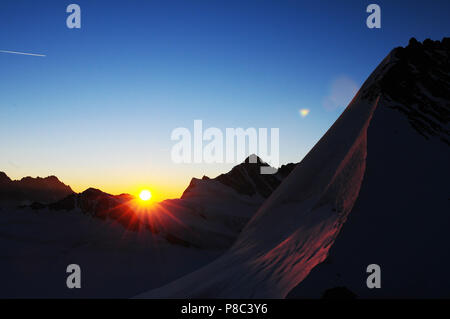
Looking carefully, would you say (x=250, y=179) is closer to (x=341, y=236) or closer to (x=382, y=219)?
(x=382, y=219)

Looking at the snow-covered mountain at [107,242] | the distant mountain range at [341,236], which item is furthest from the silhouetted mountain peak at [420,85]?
the snow-covered mountain at [107,242]

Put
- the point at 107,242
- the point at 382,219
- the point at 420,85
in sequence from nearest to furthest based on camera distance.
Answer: the point at 382,219 → the point at 420,85 → the point at 107,242

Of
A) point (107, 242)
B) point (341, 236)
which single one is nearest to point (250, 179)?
point (107, 242)

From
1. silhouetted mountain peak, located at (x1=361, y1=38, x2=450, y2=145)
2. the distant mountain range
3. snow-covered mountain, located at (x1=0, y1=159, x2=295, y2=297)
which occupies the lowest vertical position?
snow-covered mountain, located at (x1=0, y1=159, x2=295, y2=297)

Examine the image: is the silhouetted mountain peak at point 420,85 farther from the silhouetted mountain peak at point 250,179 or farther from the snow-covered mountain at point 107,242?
the silhouetted mountain peak at point 250,179

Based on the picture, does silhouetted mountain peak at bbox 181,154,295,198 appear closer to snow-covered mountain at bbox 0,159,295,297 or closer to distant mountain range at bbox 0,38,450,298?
snow-covered mountain at bbox 0,159,295,297

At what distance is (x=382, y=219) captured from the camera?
14492 millimetres

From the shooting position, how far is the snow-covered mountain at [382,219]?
1236 centimetres

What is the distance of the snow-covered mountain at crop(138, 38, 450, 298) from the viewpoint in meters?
12.4

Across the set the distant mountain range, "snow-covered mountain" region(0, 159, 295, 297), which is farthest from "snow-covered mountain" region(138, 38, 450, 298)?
"snow-covered mountain" region(0, 159, 295, 297)

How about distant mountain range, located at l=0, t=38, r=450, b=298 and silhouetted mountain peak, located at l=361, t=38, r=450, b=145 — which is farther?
silhouetted mountain peak, located at l=361, t=38, r=450, b=145

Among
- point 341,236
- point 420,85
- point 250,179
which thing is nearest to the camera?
point 341,236

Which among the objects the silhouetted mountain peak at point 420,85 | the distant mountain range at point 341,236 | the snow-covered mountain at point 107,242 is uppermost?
the silhouetted mountain peak at point 420,85
